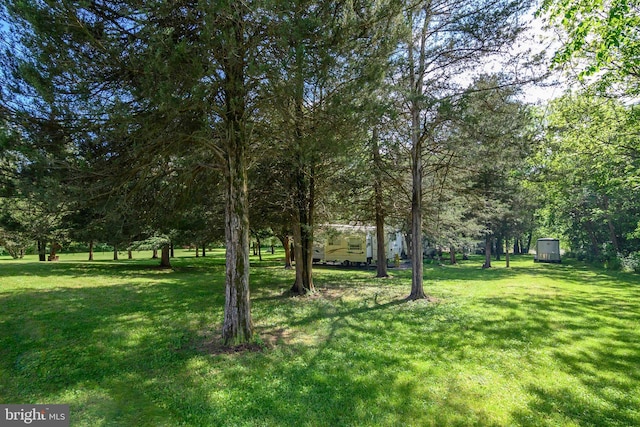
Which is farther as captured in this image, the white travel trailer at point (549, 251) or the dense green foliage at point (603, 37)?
the white travel trailer at point (549, 251)

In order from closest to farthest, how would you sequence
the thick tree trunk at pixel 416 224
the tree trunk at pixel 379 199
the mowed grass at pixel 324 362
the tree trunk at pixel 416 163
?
1. the mowed grass at pixel 324 362
2. the tree trunk at pixel 416 163
3. the tree trunk at pixel 379 199
4. the thick tree trunk at pixel 416 224

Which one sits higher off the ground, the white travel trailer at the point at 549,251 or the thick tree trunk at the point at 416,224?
the thick tree trunk at the point at 416,224

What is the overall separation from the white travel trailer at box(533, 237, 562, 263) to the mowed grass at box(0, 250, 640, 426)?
2215cm

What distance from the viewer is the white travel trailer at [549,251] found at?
2808cm

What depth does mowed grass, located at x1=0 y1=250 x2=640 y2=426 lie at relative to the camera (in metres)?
3.51

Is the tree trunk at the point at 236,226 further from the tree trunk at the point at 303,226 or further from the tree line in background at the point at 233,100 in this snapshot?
the tree trunk at the point at 303,226

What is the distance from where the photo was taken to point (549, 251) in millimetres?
28359

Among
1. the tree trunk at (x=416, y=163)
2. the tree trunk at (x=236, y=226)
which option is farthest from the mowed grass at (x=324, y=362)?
the tree trunk at (x=416, y=163)

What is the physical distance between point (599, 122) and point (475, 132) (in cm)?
649

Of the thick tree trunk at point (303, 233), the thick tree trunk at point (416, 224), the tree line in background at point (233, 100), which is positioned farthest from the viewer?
the thick tree trunk at point (303, 233)

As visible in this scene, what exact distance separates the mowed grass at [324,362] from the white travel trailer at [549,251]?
72.7ft

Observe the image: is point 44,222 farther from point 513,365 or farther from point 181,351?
point 513,365

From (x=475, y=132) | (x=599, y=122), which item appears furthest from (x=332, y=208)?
(x=599, y=122)

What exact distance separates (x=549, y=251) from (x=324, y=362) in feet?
102
